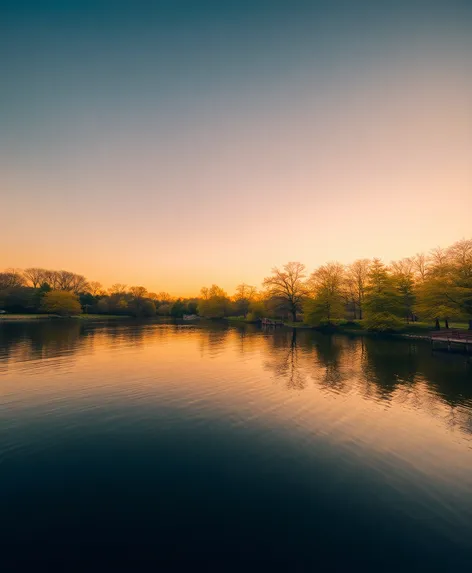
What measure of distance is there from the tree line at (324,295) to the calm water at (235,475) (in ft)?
131

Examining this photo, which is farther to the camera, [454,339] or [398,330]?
[398,330]

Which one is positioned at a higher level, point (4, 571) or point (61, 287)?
point (61, 287)

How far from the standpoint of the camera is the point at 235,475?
11836mm

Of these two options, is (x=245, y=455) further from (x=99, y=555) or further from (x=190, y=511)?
(x=99, y=555)

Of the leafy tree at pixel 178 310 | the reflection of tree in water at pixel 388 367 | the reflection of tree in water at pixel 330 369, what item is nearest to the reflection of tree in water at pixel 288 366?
the reflection of tree in water at pixel 330 369

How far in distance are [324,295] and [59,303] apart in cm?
12520

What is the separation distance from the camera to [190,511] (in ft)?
31.4

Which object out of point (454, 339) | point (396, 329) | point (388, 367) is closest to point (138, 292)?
point (396, 329)

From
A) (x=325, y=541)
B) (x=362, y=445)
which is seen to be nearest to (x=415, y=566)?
(x=325, y=541)

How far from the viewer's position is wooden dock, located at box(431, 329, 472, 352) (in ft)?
150

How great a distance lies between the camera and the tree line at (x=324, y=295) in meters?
57.3

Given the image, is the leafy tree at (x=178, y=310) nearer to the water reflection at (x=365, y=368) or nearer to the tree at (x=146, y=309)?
the tree at (x=146, y=309)

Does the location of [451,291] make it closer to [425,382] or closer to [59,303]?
[425,382]

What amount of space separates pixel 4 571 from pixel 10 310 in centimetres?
16333
